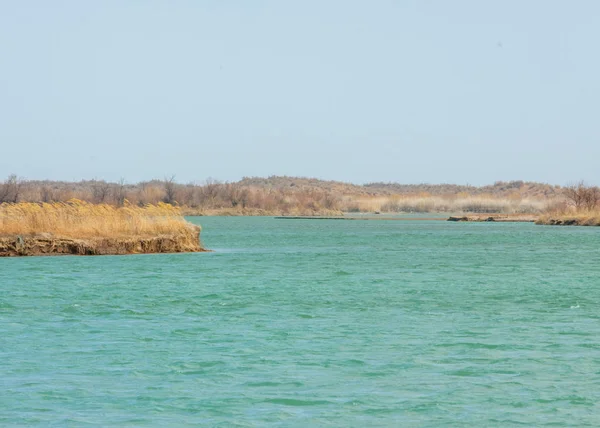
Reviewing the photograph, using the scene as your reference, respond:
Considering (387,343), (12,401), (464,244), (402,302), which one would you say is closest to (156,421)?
(12,401)

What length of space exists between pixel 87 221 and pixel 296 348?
76.5 feet

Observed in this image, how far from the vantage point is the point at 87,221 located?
39.3m

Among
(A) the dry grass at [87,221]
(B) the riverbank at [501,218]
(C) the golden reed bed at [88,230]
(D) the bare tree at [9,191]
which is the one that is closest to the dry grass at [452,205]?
(B) the riverbank at [501,218]

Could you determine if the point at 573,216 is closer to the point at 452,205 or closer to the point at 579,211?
the point at 579,211

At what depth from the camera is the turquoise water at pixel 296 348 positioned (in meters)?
12.8

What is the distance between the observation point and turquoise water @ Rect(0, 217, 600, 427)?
503 inches

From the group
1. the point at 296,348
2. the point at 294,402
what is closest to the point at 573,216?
the point at 296,348

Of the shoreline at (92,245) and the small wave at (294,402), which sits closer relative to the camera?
the small wave at (294,402)

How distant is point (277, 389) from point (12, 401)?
3417 mm

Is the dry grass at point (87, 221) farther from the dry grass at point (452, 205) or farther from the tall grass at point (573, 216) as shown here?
the dry grass at point (452, 205)

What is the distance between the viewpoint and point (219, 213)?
126m

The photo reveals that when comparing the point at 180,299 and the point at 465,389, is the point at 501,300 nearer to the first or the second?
the point at 180,299

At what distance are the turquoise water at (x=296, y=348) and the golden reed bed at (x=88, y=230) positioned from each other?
3058 millimetres

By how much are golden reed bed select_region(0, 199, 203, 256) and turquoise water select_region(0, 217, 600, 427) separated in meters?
3.06
